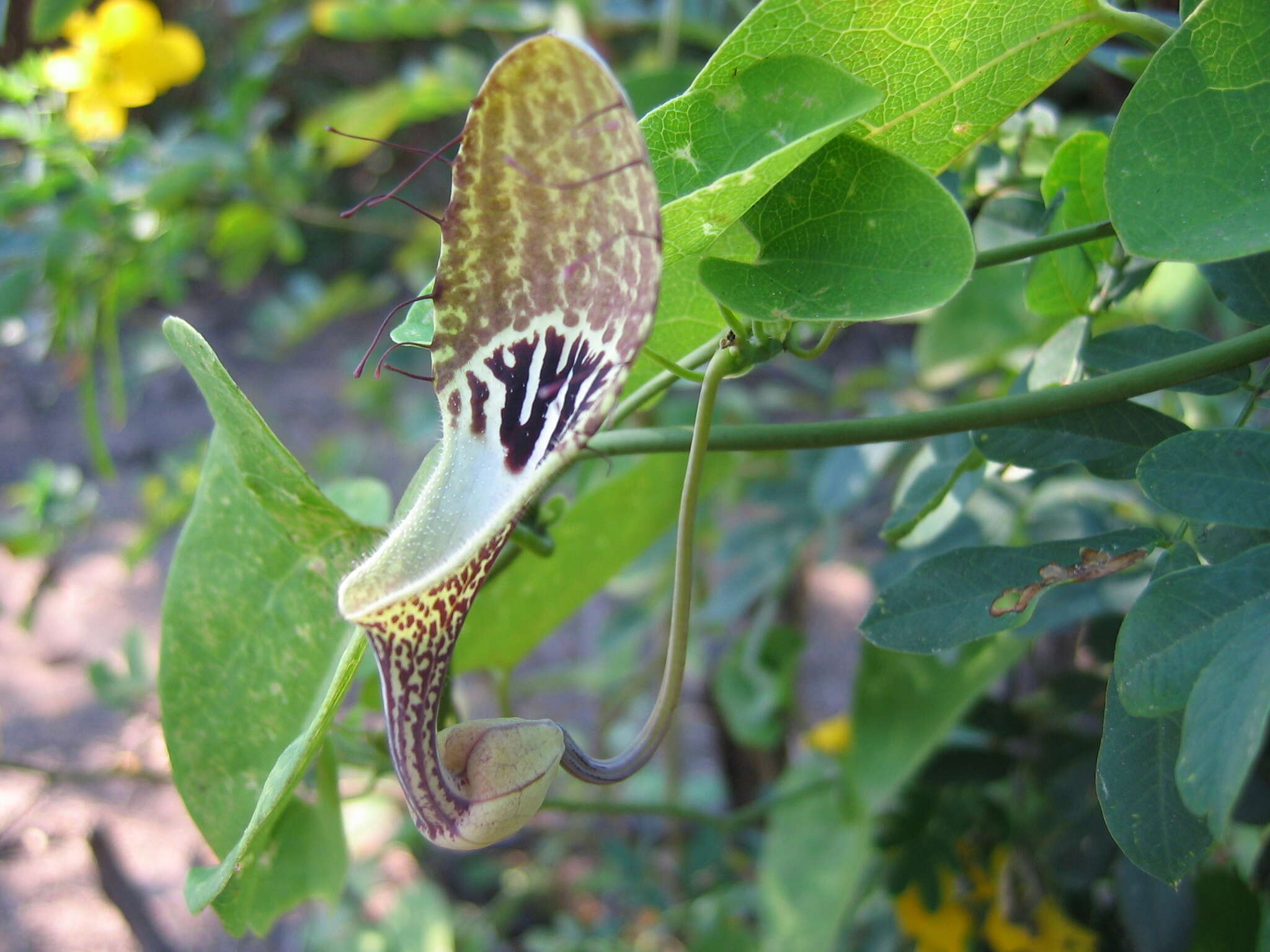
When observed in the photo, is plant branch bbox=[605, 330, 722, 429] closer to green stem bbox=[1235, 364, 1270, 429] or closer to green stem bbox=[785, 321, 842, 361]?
green stem bbox=[785, 321, 842, 361]

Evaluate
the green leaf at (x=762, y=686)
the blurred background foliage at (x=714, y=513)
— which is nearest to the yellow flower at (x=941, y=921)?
the blurred background foliage at (x=714, y=513)

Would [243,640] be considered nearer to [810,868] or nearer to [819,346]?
[819,346]

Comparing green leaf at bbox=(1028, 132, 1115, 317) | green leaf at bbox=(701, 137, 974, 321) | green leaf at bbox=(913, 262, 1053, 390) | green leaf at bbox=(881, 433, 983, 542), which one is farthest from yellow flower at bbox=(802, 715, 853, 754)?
green leaf at bbox=(701, 137, 974, 321)

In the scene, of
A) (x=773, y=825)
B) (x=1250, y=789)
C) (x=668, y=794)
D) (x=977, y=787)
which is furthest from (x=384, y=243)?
(x=1250, y=789)

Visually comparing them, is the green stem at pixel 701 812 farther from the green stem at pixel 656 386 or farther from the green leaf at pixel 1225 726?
the green leaf at pixel 1225 726

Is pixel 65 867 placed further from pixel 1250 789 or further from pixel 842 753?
pixel 1250 789

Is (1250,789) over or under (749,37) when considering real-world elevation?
under
